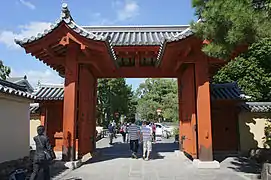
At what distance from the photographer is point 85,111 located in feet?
41.3

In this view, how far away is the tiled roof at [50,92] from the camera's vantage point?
15.3m

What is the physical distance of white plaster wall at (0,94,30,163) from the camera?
905 cm

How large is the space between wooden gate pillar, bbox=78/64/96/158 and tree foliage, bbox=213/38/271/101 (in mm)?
13730

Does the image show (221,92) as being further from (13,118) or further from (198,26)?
(13,118)

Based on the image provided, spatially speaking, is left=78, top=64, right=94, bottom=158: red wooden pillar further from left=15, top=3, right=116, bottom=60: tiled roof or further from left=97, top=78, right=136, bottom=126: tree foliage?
left=97, top=78, right=136, bottom=126: tree foliage

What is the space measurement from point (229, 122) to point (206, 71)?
213 inches

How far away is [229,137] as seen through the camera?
1505 cm

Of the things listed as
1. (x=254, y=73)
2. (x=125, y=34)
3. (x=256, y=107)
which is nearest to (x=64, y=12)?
(x=125, y=34)

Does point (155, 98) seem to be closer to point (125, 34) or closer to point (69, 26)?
point (125, 34)

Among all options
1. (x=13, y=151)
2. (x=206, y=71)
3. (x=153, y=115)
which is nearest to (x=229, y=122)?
(x=206, y=71)

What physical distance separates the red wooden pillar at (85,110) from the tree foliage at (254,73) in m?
13.9

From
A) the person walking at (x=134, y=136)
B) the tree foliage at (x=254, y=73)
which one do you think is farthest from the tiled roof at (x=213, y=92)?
the tree foliage at (x=254, y=73)

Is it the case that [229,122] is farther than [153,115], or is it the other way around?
[153,115]

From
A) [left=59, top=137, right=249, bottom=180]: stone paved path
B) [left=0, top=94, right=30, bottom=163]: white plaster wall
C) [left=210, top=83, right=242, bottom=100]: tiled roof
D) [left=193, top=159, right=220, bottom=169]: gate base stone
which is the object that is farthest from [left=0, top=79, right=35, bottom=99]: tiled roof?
[left=210, top=83, right=242, bottom=100]: tiled roof
